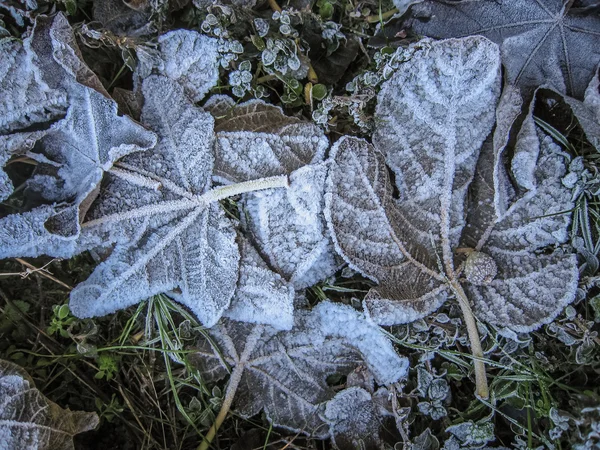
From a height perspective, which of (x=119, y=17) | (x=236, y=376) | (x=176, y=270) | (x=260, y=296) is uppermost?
(x=119, y=17)

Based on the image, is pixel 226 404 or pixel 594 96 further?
pixel 226 404

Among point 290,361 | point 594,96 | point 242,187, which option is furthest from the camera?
point 290,361

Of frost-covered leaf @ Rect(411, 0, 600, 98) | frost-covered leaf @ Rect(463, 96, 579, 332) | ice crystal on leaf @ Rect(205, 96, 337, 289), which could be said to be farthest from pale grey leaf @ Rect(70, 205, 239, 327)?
frost-covered leaf @ Rect(411, 0, 600, 98)

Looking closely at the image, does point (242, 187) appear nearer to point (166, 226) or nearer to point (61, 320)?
point (166, 226)

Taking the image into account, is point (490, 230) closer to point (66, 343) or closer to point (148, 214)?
point (148, 214)

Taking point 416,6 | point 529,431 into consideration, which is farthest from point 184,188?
point 529,431

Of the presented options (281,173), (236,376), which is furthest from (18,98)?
(236,376)

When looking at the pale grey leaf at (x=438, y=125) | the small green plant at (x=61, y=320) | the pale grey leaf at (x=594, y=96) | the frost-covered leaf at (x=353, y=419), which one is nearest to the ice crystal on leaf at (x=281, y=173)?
the pale grey leaf at (x=438, y=125)
